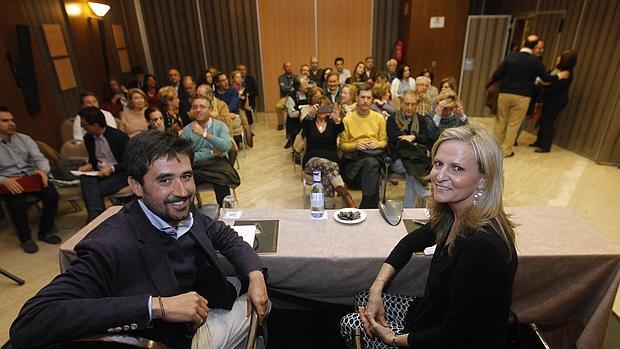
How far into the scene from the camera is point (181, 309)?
1.12m

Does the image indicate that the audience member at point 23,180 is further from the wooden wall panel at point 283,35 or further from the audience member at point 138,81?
the wooden wall panel at point 283,35

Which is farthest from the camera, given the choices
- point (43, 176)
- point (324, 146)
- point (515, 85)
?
point (515, 85)

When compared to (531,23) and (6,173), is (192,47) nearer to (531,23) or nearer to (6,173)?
(6,173)

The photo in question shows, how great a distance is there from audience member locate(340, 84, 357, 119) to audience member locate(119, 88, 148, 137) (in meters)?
2.39

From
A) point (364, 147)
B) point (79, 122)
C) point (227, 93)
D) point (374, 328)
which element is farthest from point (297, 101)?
point (374, 328)

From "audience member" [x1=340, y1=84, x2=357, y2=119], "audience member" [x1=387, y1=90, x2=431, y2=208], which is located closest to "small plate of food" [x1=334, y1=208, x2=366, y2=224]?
"audience member" [x1=387, y1=90, x2=431, y2=208]

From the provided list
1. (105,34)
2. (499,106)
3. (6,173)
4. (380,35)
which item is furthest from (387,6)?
(6,173)

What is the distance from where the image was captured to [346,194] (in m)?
3.19

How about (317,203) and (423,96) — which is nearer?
(317,203)

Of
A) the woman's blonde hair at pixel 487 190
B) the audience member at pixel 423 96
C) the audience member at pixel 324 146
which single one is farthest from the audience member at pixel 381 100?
the woman's blonde hair at pixel 487 190

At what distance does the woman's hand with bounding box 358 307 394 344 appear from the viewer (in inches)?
52.1

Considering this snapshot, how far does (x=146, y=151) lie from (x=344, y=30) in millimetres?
7393

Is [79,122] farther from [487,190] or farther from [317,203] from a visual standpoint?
[487,190]

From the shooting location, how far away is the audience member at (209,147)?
3086 mm
